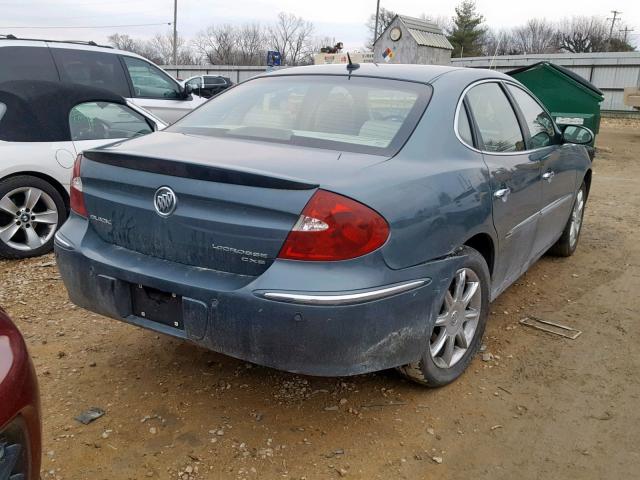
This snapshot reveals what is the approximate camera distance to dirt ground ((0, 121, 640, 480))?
240 cm

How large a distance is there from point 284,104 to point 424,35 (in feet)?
53.2

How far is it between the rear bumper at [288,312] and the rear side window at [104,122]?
293 centimetres

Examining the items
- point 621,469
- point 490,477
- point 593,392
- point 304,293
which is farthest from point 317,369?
point 593,392

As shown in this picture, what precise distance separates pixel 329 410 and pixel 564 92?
8685 mm

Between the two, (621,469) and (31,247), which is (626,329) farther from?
(31,247)

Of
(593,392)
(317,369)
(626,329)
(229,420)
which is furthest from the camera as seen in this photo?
(626,329)

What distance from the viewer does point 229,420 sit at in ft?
8.75

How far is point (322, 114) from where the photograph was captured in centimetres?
298

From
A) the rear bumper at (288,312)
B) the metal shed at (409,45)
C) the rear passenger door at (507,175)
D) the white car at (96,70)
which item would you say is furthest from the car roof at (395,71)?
the metal shed at (409,45)

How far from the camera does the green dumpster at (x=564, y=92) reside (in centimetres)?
955

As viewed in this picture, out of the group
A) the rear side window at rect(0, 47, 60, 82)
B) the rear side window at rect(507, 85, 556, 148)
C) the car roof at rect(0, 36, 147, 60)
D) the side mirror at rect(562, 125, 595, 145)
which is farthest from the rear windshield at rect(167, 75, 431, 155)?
the car roof at rect(0, 36, 147, 60)

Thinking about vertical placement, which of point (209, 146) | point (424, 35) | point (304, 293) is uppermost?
point (424, 35)

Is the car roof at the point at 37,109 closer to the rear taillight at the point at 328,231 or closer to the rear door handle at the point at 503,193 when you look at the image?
the rear taillight at the point at 328,231

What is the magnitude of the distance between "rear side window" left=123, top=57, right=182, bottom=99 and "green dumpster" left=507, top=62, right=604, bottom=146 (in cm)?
559
